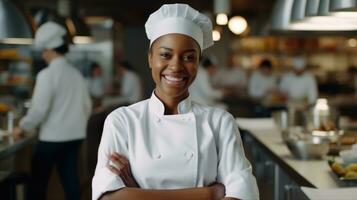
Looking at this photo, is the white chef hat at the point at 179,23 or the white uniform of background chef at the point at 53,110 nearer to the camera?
the white chef hat at the point at 179,23

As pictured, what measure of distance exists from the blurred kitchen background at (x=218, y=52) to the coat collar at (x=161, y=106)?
617 millimetres

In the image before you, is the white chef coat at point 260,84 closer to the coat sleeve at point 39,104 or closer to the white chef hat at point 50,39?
the white chef hat at point 50,39

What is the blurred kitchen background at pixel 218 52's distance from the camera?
3666 millimetres

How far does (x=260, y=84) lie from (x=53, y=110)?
249 inches

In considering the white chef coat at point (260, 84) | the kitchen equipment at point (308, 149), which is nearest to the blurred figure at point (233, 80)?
the white chef coat at point (260, 84)

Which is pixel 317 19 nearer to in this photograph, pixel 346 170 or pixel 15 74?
pixel 346 170

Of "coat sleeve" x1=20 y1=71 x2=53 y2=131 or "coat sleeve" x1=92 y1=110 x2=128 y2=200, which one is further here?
"coat sleeve" x1=20 y1=71 x2=53 y2=131

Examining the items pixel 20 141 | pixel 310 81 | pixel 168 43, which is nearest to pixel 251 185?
pixel 168 43

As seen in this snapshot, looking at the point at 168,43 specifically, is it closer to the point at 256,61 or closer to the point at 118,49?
the point at 256,61

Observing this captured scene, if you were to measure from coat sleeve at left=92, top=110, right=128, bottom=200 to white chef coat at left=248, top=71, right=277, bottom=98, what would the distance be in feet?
27.1

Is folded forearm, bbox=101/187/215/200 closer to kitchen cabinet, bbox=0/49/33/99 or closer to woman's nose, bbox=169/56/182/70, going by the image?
woman's nose, bbox=169/56/182/70

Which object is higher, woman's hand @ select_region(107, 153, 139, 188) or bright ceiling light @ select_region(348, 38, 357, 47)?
bright ceiling light @ select_region(348, 38, 357, 47)

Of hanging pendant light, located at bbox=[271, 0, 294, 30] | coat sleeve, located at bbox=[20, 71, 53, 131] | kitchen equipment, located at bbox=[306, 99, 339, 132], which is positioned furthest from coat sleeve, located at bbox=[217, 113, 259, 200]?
coat sleeve, located at bbox=[20, 71, 53, 131]

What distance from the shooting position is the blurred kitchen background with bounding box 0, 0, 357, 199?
3666 millimetres
